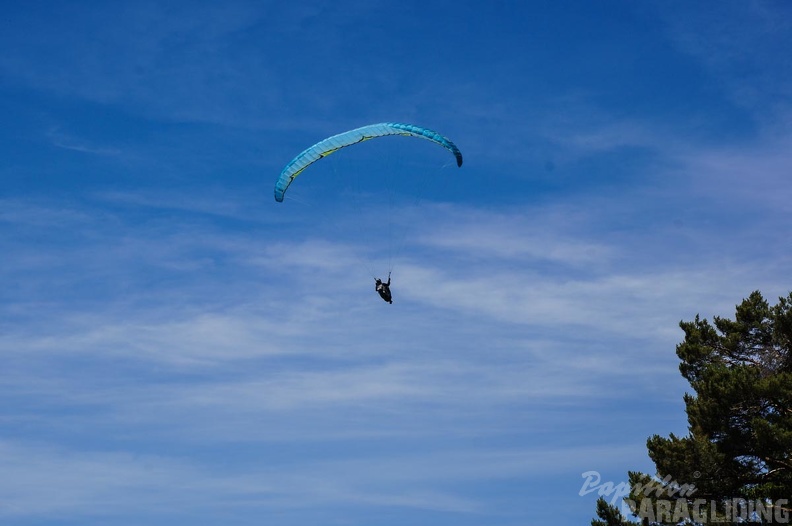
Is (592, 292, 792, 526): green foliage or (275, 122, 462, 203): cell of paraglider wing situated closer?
(592, 292, 792, 526): green foliage

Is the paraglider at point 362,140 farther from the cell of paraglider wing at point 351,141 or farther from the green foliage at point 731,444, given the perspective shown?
the green foliage at point 731,444

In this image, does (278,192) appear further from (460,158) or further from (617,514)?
(617,514)

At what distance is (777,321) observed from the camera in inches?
1636

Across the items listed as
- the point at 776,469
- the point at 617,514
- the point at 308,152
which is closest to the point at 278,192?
the point at 308,152

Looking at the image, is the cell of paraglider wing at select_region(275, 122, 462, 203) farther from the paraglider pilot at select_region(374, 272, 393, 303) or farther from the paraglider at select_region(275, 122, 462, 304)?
the paraglider pilot at select_region(374, 272, 393, 303)

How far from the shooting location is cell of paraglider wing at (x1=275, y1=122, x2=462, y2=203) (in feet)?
142

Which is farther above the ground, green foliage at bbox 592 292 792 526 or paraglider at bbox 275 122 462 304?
paraglider at bbox 275 122 462 304

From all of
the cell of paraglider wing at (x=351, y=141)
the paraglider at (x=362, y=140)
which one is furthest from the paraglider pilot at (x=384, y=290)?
the cell of paraglider wing at (x=351, y=141)

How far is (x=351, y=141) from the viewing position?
43.6 meters

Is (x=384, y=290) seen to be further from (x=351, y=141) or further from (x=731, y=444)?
(x=731, y=444)

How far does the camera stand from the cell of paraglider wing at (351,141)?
43.2 metres

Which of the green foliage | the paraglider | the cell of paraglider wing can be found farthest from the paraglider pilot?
the green foliage

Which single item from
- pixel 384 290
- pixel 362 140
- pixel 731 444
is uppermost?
pixel 362 140

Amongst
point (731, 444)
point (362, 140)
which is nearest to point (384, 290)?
point (362, 140)
